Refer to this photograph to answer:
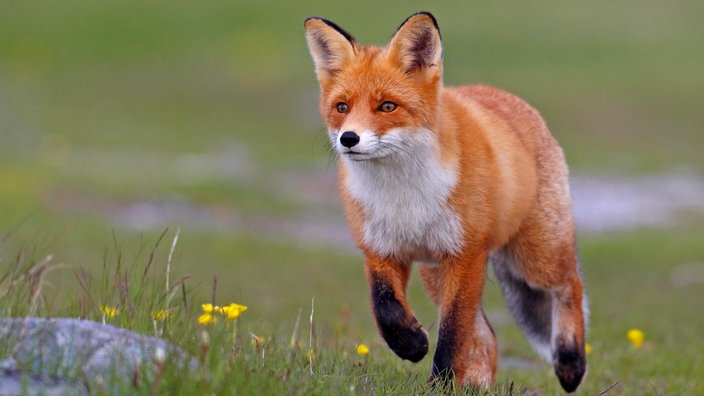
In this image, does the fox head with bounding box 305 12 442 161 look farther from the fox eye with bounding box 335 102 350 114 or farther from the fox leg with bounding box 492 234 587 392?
the fox leg with bounding box 492 234 587 392

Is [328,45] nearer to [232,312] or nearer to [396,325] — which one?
[396,325]

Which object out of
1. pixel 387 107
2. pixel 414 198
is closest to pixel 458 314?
pixel 414 198

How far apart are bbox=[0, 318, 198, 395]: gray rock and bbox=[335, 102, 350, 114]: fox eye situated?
1.97 m

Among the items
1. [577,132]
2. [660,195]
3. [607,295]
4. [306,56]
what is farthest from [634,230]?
[306,56]

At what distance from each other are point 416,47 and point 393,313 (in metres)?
1.60

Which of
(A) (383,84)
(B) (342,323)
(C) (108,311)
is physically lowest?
(B) (342,323)

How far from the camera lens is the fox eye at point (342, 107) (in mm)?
6129

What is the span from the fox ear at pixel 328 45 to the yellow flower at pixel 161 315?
1.92 meters

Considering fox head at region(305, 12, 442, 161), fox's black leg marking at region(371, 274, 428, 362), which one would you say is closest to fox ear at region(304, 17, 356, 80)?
fox head at region(305, 12, 442, 161)

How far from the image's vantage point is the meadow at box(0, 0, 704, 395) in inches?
239

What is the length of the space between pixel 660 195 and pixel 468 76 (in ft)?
29.2

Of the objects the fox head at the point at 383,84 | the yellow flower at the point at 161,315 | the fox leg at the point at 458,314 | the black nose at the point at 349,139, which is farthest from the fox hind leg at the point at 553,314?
the yellow flower at the point at 161,315

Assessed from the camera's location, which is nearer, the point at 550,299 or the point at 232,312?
the point at 232,312

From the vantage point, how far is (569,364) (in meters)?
7.15
